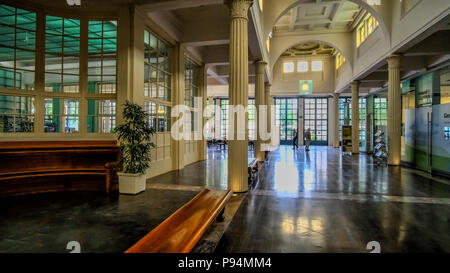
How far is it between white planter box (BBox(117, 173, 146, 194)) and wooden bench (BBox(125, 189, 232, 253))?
249 centimetres

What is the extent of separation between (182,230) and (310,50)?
19.3m

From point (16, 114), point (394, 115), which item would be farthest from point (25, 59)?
point (394, 115)

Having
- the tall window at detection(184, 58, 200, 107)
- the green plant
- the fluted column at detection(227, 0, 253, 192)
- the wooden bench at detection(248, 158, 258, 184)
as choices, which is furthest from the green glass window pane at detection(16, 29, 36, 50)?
the wooden bench at detection(248, 158, 258, 184)

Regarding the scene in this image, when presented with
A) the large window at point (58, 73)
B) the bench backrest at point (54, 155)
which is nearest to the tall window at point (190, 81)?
the large window at point (58, 73)

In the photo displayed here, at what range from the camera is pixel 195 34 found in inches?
320

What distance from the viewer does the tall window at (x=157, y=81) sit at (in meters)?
6.74

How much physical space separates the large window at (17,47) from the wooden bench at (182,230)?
5215mm

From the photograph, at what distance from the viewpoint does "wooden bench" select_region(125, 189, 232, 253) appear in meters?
1.80

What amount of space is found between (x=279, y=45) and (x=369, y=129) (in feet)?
26.4

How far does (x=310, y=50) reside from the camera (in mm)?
18500

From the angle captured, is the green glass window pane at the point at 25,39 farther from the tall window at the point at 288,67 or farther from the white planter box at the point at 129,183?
the tall window at the point at 288,67

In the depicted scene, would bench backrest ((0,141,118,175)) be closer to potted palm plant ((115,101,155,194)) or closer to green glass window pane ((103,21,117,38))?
potted palm plant ((115,101,155,194))
